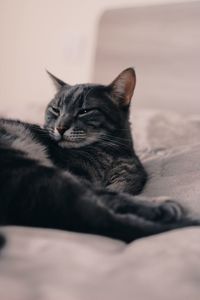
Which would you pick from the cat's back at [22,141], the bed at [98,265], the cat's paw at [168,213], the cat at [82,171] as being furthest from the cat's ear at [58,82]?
the cat's paw at [168,213]

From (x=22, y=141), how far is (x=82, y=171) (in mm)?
184

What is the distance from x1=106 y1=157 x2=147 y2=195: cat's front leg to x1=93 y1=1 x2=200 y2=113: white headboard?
1112 mm

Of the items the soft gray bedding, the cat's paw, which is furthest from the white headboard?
the soft gray bedding

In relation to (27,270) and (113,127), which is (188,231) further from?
(113,127)

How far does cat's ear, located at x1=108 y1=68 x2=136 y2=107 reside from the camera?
1.29 metres

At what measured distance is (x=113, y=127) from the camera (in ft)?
4.13

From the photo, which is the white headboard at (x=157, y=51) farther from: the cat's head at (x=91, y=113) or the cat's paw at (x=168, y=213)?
the cat's paw at (x=168, y=213)

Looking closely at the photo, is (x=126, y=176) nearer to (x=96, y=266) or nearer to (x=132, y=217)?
(x=132, y=217)

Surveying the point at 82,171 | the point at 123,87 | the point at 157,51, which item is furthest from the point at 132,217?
the point at 157,51

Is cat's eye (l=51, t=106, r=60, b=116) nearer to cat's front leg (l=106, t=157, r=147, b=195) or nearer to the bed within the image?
cat's front leg (l=106, t=157, r=147, b=195)

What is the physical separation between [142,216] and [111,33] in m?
1.98

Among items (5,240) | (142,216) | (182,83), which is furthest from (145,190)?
(182,83)

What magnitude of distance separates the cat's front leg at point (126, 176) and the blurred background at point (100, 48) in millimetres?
676

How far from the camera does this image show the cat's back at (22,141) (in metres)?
0.93
